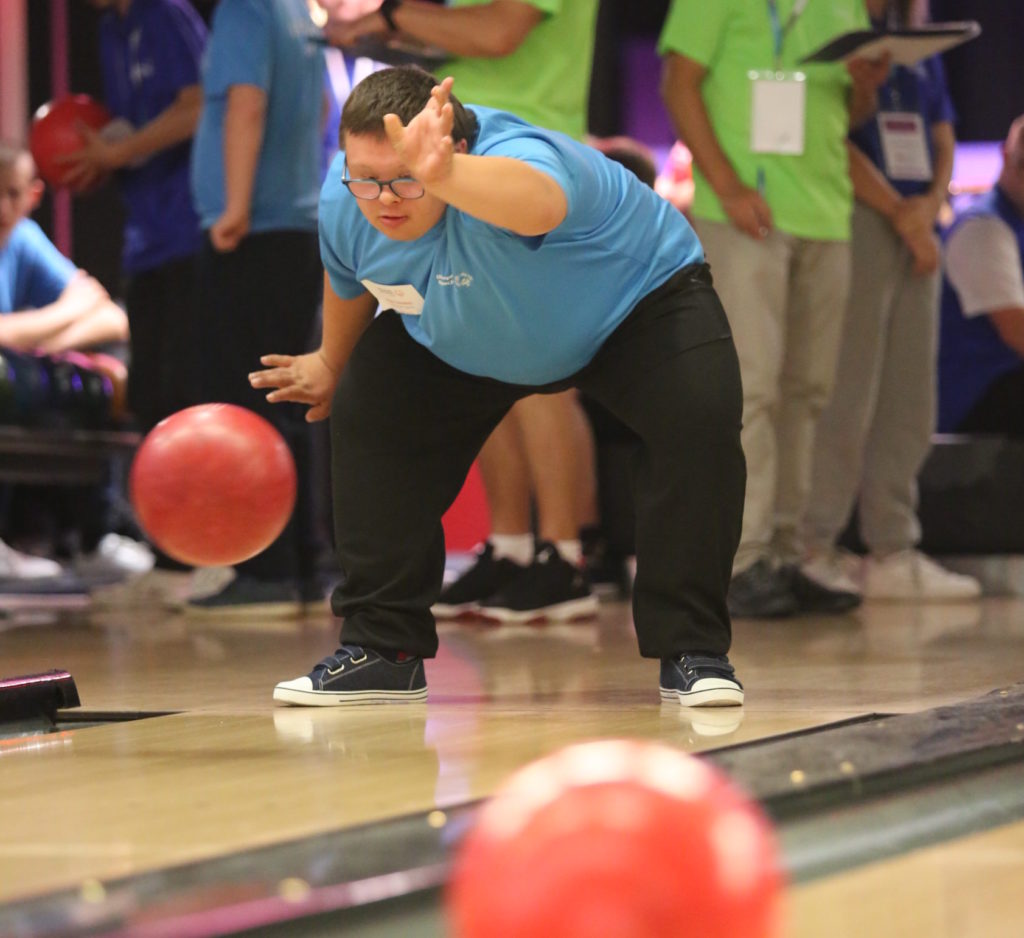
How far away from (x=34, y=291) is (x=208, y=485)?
123 inches

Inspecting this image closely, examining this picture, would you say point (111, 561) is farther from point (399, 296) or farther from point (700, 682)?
point (700, 682)

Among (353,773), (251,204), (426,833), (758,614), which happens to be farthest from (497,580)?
(426,833)

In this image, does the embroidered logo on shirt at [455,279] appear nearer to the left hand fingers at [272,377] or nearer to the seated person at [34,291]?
the left hand fingers at [272,377]

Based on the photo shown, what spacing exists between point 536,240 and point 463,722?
0.65 meters

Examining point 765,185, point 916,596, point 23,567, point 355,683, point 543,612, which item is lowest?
point 23,567

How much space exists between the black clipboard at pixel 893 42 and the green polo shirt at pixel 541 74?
22.0 inches

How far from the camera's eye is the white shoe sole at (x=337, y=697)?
2.29m

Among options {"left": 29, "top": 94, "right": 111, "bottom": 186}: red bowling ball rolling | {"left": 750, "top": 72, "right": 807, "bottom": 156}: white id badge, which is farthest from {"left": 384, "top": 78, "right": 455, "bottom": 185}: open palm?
{"left": 29, "top": 94, "right": 111, "bottom": 186}: red bowling ball rolling

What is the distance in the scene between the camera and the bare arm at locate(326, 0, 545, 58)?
3.33m

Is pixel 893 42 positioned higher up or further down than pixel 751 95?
higher up

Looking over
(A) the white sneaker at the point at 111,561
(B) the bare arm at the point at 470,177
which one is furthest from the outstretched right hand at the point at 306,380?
(A) the white sneaker at the point at 111,561

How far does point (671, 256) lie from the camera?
90.4 inches

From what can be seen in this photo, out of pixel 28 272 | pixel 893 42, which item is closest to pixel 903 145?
pixel 893 42

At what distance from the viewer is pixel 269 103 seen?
4.03 m
